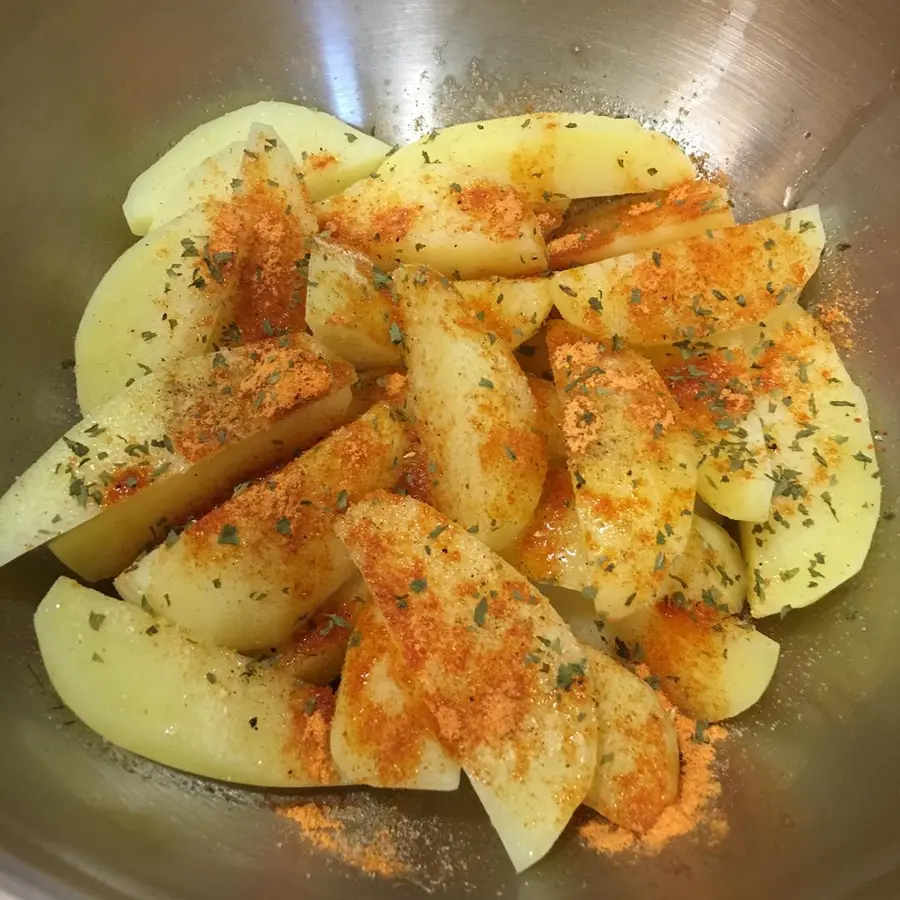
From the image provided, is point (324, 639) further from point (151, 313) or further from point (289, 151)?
point (289, 151)

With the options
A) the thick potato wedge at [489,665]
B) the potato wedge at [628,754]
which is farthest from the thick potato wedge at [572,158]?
the potato wedge at [628,754]

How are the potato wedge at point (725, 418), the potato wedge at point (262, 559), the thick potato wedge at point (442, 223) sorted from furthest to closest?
the thick potato wedge at point (442, 223)
the potato wedge at point (725, 418)
the potato wedge at point (262, 559)

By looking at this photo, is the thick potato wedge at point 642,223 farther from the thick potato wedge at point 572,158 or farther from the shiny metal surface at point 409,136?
the shiny metal surface at point 409,136

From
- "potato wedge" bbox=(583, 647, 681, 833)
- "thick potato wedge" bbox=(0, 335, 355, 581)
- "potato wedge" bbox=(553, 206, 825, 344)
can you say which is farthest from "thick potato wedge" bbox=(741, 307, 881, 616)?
"thick potato wedge" bbox=(0, 335, 355, 581)

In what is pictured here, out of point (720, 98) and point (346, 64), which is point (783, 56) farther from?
point (346, 64)

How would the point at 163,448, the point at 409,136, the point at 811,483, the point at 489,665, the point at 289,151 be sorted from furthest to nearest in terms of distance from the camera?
the point at 409,136 < the point at 289,151 < the point at 811,483 < the point at 163,448 < the point at 489,665

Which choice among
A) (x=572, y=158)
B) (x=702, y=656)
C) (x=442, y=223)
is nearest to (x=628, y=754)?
(x=702, y=656)

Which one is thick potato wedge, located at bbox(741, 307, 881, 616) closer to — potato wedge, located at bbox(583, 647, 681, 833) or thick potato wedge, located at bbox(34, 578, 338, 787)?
potato wedge, located at bbox(583, 647, 681, 833)
